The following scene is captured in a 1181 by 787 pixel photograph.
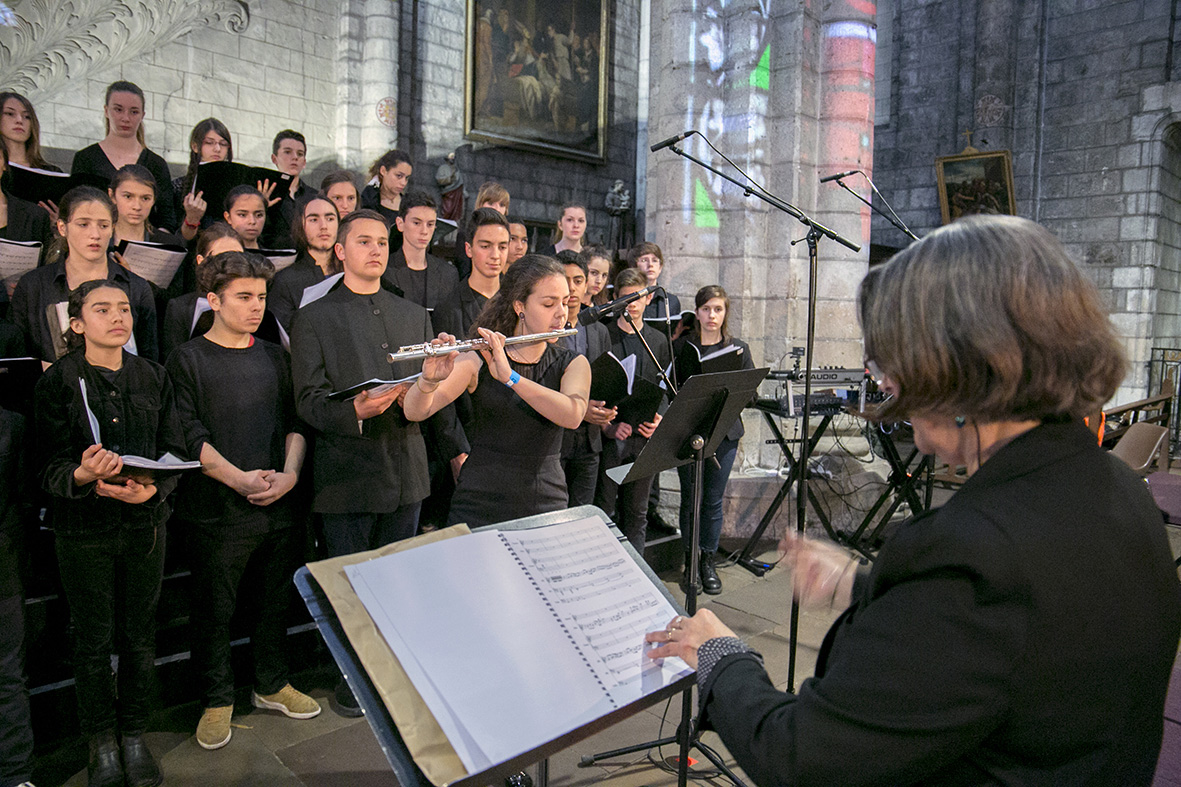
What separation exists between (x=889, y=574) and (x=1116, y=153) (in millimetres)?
10329

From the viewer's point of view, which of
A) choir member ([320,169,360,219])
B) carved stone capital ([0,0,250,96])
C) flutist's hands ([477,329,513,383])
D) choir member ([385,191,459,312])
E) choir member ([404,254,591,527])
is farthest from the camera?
carved stone capital ([0,0,250,96])

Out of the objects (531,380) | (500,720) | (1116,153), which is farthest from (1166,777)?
(1116,153)

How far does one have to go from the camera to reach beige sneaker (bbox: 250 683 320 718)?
3016mm

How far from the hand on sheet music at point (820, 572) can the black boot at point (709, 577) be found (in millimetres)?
3170

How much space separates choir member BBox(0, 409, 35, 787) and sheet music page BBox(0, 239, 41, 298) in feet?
4.03

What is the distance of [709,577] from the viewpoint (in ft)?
14.7

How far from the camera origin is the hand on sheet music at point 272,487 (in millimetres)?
2875

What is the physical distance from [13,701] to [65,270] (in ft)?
5.19

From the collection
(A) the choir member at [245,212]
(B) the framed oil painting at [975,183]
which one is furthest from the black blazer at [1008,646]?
(B) the framed oil painting at [975,183]

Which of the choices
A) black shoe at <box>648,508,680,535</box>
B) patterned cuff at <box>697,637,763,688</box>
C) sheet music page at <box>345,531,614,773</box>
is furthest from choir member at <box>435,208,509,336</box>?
patterned cuff at <box>697,637,763,688</box>

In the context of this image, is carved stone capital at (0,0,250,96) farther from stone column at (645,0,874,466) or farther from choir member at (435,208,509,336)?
choir member at (435,208,509,336)

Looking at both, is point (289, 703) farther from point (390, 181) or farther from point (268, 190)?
point (390, 181)

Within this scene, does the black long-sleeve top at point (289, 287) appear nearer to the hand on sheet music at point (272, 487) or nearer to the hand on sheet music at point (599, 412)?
the hand on sheet music at point (272, 487)

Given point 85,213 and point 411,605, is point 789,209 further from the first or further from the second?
point 85,213
